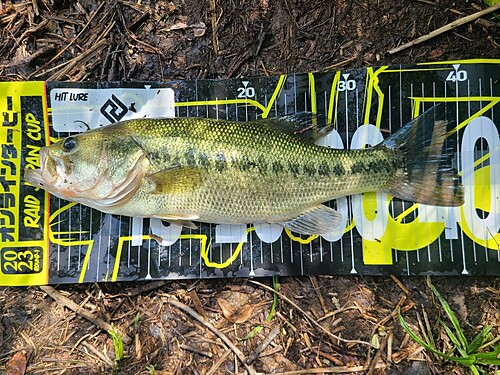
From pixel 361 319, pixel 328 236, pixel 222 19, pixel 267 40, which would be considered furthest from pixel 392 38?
pixel 361 319

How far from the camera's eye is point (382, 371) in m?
3.60

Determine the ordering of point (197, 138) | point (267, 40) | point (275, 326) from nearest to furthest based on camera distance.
Answer: point (197, 138), point (275, 326), point (267, 40)

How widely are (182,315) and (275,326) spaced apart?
903 millimetres

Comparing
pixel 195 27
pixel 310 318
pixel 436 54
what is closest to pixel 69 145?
pixel 195 27

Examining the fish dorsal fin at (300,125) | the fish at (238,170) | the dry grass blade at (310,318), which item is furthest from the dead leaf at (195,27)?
the dry grass blade at (310,318)

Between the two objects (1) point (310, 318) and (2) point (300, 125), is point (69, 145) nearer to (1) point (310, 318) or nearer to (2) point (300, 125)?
(2) point (300, 125)

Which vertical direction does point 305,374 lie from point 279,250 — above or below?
below

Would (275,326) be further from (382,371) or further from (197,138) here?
(197,138)

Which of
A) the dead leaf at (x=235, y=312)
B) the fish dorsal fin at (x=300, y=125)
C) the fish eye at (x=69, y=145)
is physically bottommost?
the dead leaf at (x=235, y=312)

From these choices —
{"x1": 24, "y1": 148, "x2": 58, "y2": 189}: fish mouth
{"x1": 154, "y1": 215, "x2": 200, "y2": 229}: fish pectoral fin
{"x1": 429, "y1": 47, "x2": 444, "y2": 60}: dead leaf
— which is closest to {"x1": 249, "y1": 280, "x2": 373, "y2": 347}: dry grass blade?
{"x1": 154, "y1": 215, "x2": 200, "y2": 229}: fish pectoral fin

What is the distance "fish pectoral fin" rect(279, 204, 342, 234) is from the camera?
3695 mm

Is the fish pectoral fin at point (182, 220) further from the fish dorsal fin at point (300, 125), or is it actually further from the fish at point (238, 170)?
the fish dorsal fin at point (300, 125)

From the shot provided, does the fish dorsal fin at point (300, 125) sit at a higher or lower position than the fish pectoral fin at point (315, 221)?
higher

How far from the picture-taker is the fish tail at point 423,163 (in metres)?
3.65
